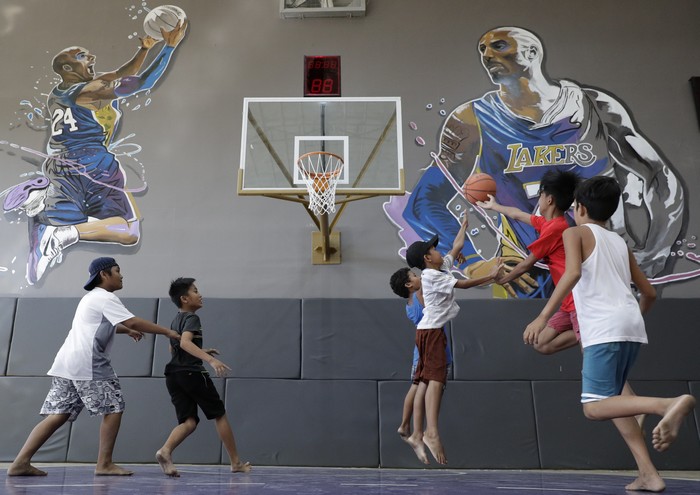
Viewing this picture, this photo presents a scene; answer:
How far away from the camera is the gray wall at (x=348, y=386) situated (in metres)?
5.05

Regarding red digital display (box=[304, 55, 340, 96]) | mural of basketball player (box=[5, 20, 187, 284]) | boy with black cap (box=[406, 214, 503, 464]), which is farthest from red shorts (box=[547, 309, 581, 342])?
mural of basketball player (box=[5, 20, 187, 284])

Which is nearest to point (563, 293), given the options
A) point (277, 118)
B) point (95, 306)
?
point (95, 306)

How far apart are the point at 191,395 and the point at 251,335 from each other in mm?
1423

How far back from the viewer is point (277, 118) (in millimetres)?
5426

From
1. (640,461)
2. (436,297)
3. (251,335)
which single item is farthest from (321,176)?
(640,461)

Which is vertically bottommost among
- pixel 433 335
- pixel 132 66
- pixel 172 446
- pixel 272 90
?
pixel 172 446

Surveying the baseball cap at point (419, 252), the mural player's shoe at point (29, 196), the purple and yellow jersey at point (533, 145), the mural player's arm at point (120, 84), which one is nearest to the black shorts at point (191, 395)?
the baseball cap at point (419, 252)

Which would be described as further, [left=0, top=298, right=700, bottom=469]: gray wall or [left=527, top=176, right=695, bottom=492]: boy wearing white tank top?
[left=0, top=298, right=700, bottom=469]: gray wall

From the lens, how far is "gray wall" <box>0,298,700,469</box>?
5.05 m

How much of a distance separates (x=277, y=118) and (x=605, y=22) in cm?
345

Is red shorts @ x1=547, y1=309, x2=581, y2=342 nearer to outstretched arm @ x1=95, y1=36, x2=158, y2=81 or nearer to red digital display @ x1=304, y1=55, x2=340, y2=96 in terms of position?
red digital display @ x1=304, y1=55, x2=340, y2=96

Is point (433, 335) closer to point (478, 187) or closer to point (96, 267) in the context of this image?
point (96, 267)

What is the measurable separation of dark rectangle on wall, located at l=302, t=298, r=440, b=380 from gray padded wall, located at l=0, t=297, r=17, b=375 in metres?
2.51

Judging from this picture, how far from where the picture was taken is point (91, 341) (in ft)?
12.1
